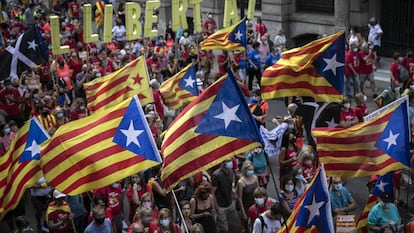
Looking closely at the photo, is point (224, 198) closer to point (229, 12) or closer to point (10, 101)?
point (10, 101)

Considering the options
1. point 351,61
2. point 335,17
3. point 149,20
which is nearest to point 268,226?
point 351,61

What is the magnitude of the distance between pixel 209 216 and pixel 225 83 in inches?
89.2

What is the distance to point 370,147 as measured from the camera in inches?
423

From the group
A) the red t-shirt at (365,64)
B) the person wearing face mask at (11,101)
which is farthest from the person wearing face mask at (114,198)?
the red t-shirt at (365,64)

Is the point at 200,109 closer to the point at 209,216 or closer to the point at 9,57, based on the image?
the point at 209,216

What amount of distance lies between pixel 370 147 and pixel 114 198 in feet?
12.5

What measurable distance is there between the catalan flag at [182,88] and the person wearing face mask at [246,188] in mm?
3734

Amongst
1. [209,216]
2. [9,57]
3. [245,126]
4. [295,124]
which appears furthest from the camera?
[9,57]

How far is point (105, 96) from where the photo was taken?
49.2ft

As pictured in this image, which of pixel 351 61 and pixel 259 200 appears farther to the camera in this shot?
pixel 351 61

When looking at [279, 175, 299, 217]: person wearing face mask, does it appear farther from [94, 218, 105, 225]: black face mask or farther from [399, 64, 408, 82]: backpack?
[399, 64, 408, 82]: backpack

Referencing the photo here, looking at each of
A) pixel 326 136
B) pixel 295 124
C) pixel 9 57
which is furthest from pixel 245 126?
pixel 9 57

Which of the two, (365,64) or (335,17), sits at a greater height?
(335,17)

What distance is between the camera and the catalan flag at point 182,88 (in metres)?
15.7
